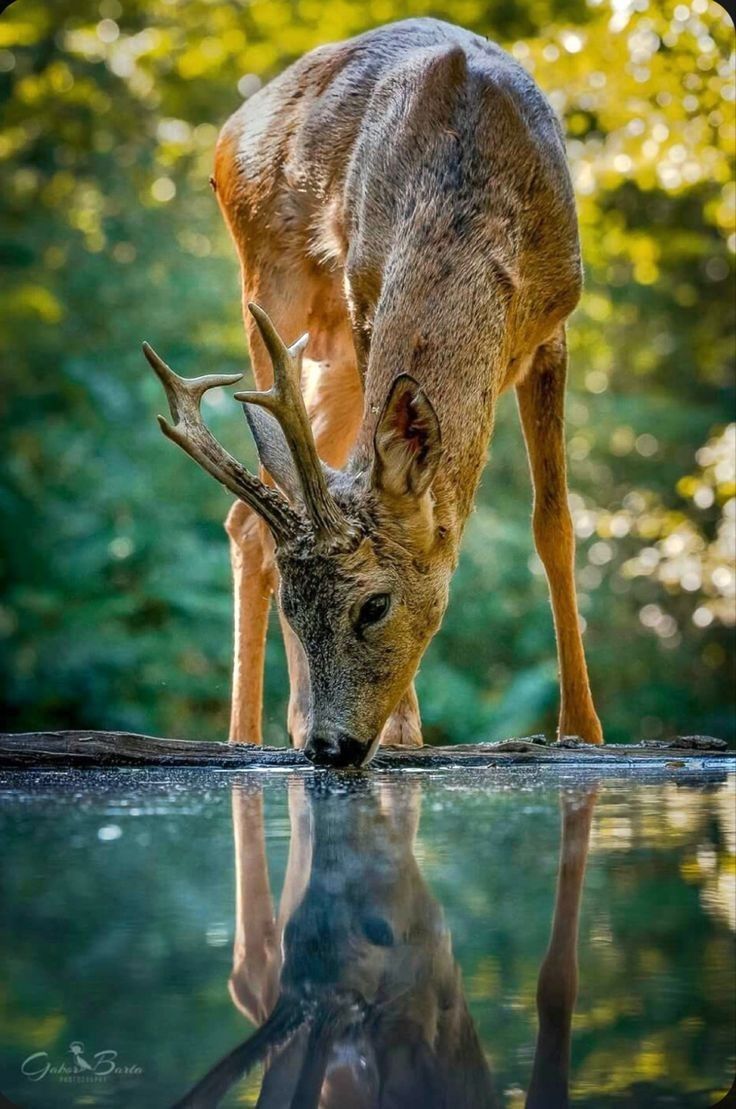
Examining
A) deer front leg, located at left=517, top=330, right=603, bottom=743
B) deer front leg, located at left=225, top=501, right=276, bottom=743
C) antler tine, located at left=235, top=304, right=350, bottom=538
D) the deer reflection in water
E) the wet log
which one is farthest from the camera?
deer front leg, located at left=225, top=501, right=276, bottom=743

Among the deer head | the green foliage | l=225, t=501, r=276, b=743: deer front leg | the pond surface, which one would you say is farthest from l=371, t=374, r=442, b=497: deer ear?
the green foliage

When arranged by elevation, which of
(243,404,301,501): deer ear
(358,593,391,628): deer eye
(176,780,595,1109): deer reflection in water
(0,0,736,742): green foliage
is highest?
(176,780,595,1109): deer reflection in water

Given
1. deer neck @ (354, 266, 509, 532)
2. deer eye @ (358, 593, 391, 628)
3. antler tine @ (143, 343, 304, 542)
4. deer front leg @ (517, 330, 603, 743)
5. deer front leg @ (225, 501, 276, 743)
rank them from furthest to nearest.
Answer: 1. deer front leg @ (225, 501, 276, 743)
2. deer front leg @ (517, 330, 603, 743)
3. deer neck @ (354, 266, 509, 532)
4. deer eye @ (358, 593, 391, 628)
5. antler tine @ (143, 343, 304, 542)

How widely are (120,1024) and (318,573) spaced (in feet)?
7.66

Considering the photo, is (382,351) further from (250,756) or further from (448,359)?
(250,756)

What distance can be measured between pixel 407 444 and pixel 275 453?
13.5 inches

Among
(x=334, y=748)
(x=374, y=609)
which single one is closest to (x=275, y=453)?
(x=374, y=609)

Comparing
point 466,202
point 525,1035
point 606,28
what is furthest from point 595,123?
point 525,1035

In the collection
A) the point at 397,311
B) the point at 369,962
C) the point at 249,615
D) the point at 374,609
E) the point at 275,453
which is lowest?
the point at 249,615

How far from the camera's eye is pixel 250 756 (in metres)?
4.66

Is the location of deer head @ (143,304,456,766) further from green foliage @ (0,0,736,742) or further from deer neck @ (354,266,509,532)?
green foliage @ (0,0,736,742)

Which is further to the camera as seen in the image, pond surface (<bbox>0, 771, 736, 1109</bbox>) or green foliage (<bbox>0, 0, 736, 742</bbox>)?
green foliage (<bbox>0, 0, 736, 742</bbox>)

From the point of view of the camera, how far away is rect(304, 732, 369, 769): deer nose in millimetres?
4141

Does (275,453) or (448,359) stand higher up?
(448,359)
